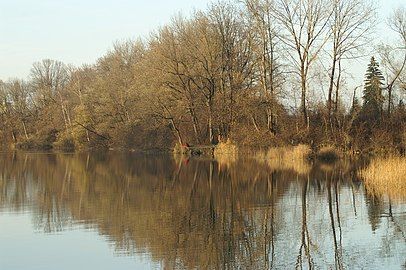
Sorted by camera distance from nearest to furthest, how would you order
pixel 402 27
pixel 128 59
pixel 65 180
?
pixel 65 180 < pixel 402 27 < pixel 128 59

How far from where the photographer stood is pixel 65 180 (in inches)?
1081

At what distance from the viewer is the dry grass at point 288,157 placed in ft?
102

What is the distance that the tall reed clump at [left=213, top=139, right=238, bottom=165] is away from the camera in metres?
39.3

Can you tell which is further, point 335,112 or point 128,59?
point 128,59

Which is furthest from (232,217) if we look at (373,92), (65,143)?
(65,143)

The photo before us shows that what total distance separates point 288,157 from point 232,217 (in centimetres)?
1955

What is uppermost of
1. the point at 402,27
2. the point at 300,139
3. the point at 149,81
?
the point at 402,27

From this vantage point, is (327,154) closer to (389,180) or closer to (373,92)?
(373,92)

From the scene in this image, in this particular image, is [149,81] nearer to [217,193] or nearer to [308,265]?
[217,193]

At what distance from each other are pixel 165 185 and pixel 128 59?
42.4 meters

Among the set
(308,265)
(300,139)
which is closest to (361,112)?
(300,139)

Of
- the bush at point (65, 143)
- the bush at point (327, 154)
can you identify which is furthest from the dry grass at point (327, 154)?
the bush at point (65, 143)

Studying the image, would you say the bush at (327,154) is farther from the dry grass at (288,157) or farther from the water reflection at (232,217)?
the water reflection at (232,217)

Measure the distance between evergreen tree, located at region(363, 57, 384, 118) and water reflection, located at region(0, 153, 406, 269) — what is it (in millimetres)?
15987
